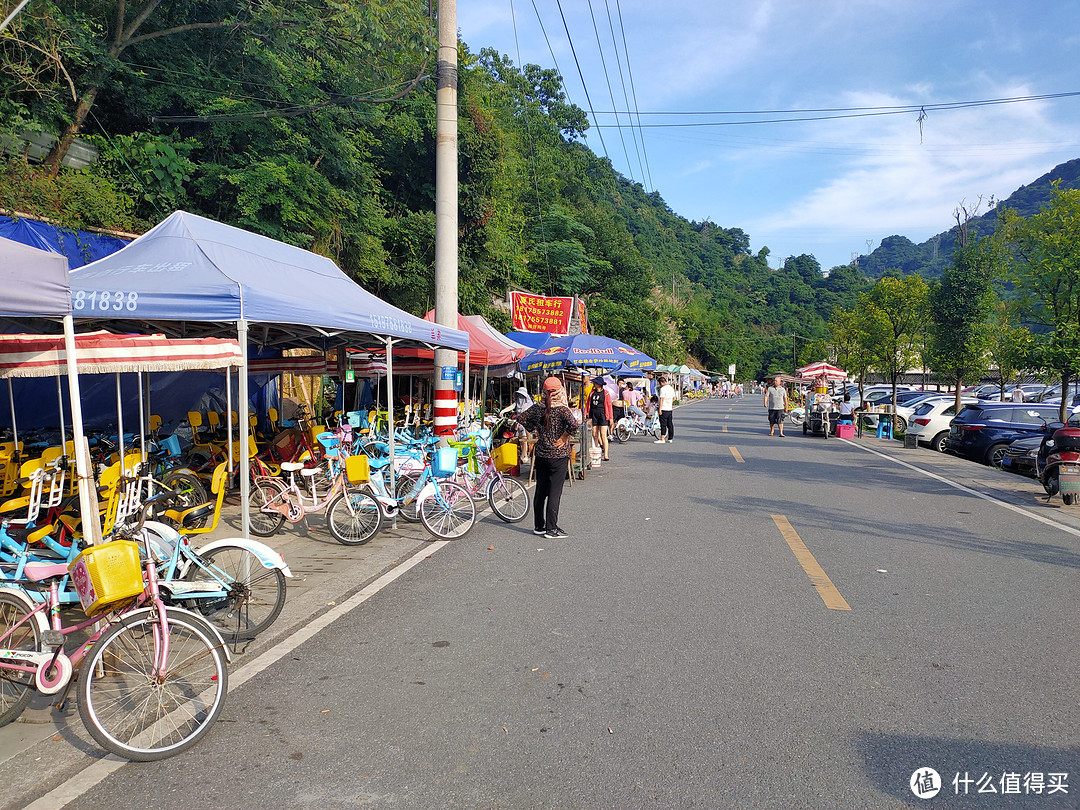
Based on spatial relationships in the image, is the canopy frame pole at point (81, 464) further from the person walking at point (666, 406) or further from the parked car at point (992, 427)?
the parked car at point (992, 427)

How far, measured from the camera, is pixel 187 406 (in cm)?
1555

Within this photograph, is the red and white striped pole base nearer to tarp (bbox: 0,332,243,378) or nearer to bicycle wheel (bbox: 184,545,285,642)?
tarp (bbox: 0,332,243,378)

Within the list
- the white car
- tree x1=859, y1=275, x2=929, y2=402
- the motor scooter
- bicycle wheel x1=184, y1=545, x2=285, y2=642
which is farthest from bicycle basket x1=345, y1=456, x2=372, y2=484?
tree x1=859, y1=275, x2=929, y2=402

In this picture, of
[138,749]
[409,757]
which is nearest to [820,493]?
[409,757]

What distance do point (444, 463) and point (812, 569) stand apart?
13.7 ft

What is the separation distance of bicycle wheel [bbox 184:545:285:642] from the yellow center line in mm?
4268

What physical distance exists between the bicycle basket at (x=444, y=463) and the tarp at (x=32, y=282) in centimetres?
467

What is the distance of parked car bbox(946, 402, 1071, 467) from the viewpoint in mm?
16906

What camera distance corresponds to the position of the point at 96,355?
562 cm

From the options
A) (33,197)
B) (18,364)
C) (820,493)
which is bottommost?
(820,493)

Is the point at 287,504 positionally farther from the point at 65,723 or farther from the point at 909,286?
the point at 909,286

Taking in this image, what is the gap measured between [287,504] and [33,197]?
7.91 m

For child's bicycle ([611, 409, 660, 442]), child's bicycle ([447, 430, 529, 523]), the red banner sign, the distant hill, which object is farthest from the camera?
the distant hill

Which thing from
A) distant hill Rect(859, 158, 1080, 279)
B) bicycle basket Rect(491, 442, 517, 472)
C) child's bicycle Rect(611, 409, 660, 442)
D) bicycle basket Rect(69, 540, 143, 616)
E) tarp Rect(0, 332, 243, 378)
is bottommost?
child's bicycle Rect(611, 409, 660, 442)
